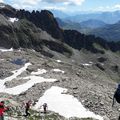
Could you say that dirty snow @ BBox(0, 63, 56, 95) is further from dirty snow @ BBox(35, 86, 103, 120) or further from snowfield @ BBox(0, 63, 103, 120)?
dirty snow @ BBox(35, 86, 103, 120)

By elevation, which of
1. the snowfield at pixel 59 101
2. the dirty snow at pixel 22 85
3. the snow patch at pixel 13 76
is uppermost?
the snowfield at pixel 59 101

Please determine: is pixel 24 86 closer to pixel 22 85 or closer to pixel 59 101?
pixel 22 85

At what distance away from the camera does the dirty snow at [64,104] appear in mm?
50984

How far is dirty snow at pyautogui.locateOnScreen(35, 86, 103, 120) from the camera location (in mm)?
50984

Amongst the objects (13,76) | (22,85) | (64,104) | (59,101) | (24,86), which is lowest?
(13,76)

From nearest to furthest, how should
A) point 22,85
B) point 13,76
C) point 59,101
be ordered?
point 59,101 → point 22,85 → point 13,76

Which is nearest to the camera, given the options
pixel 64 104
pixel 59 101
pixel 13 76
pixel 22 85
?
pixel 64 104

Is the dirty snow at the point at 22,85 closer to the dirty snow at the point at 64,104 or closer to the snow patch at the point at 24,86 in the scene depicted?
the snow patch at the point at 24,86

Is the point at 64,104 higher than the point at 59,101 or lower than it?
higher

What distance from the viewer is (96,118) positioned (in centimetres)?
4916

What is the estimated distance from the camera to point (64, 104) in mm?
55750

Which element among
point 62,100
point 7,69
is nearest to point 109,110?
point 62,100

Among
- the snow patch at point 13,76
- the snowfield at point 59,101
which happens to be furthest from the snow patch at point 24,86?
the snow patch at point 13,76

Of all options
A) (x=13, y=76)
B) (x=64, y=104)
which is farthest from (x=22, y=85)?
(x=64, y=104)
